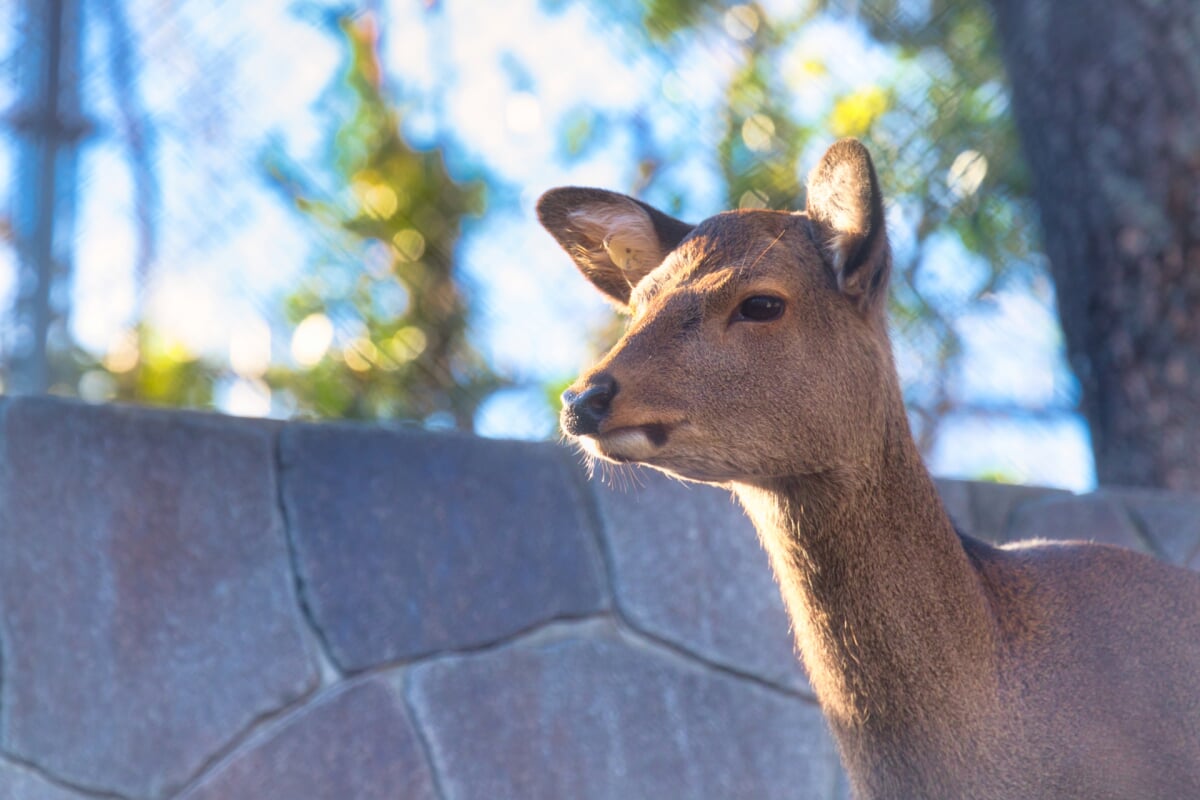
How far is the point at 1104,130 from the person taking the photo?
427 centimetres

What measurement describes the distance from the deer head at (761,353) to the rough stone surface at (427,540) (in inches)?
41.1

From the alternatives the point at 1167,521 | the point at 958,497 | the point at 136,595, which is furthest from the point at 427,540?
the point at 1167,521

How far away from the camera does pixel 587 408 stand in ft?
6.24

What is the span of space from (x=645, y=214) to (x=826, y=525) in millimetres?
763

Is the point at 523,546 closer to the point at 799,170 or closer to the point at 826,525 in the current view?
the point at 826,525

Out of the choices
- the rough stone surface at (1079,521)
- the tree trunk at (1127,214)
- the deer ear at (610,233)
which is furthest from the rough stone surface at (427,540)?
the tree trunk at (1127,214)

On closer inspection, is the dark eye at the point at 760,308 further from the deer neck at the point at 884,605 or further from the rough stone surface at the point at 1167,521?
the rough stone surface at the point at 1167,521

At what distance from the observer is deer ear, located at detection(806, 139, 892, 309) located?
207 cm

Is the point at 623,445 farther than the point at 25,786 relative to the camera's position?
No

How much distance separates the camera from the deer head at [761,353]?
6.49 feet

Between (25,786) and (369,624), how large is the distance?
0.80 meters

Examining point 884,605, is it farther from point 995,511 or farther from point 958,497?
point 995,511

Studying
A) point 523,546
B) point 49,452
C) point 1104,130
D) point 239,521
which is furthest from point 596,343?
point 1104,130

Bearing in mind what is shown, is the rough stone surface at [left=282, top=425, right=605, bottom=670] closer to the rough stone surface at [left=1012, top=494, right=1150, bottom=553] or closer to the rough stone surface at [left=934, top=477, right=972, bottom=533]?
the rough stone surface at [left=934, top=477, right=972, bottom=533]
